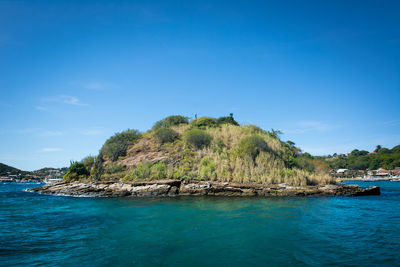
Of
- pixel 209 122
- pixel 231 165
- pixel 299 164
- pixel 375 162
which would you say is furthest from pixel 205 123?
pixel 375 162

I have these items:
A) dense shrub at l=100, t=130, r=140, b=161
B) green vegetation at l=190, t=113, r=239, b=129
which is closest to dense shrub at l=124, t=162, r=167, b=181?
dense shrub at l=100, t=130, r=140, b=161

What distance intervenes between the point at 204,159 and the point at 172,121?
13.7 meters

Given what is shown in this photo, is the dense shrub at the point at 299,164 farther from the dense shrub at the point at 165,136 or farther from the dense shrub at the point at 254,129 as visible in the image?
the dense shrub at the point at 165,136

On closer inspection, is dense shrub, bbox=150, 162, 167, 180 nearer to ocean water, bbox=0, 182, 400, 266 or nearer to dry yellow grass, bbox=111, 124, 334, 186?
dry yellow grass, bbox=111, 124, 334, 186

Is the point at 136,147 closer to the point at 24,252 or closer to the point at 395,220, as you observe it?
the point at 24,252

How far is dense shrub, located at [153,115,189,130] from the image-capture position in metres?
34.1

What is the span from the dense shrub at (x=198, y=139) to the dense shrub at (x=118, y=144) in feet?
32.0

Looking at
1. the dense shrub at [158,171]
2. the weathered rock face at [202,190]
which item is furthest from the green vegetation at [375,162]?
the dense shrub at [158,171]

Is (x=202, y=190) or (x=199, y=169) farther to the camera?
(x=199, y=169)

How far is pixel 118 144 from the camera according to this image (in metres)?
30.0

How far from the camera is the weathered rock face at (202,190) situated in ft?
59.2

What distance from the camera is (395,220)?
927cm

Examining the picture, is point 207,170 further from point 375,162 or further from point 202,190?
point 375,162

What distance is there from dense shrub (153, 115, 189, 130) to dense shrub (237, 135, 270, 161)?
45.8 ft
